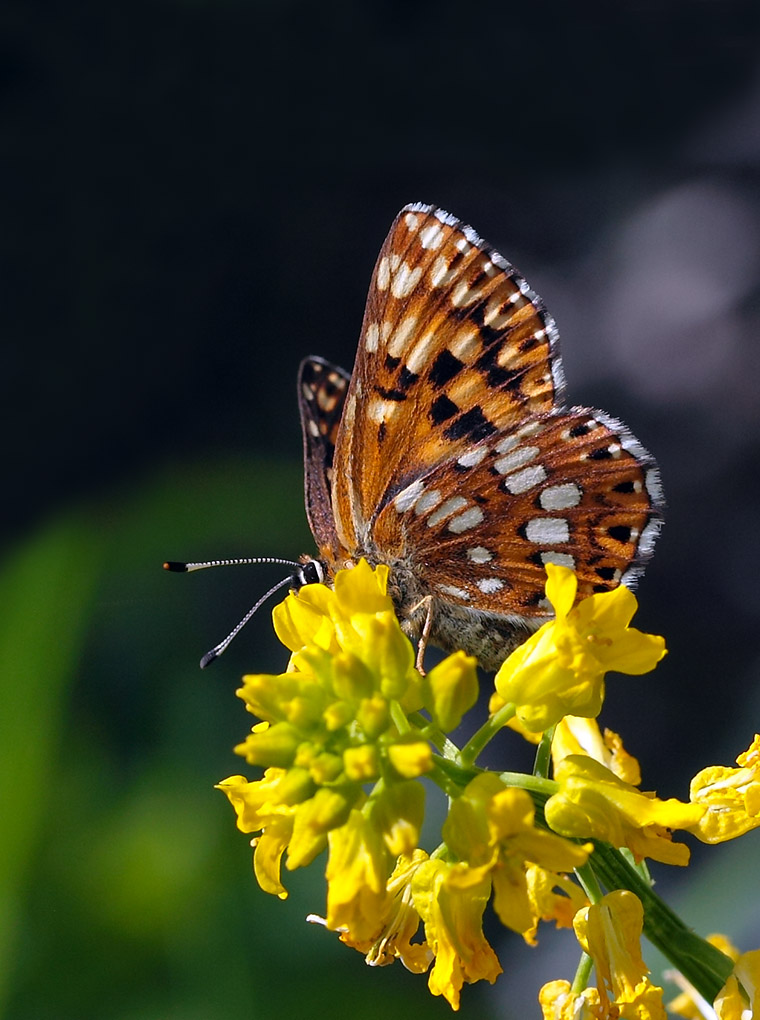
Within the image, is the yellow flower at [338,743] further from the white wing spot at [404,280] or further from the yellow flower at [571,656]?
the white wing spot at [404,280]

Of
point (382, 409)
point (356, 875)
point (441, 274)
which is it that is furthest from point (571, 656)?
point (441, 274)

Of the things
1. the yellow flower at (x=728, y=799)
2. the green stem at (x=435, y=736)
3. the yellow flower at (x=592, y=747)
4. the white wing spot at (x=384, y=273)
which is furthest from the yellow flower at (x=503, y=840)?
the white wing spot at (x=384, y=273)

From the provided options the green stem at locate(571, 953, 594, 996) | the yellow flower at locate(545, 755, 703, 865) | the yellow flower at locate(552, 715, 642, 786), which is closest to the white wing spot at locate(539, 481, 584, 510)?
the yellow flower at locate(552, 715, 642, 786)

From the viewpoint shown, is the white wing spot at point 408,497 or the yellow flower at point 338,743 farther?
the white wing spot at point 408,497

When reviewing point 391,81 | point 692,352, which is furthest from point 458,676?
point 391,81

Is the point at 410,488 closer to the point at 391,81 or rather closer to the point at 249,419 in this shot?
the point at 249,419

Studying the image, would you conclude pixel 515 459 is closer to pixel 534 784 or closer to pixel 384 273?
pixel 384 273
